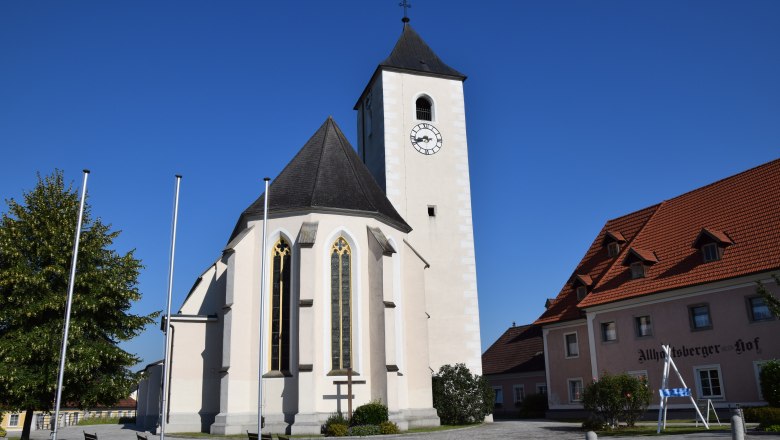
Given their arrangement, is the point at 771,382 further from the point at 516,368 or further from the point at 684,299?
the point at 516,368

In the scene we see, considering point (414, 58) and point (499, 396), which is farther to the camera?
point (499, 396)

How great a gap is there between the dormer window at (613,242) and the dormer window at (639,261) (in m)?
2.95

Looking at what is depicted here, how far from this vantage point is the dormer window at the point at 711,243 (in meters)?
25.4

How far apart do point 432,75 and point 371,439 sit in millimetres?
21555

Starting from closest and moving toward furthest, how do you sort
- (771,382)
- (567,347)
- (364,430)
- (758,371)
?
1. (771,382)
2. (364,430)
3. (758,371)
4. (567,347)

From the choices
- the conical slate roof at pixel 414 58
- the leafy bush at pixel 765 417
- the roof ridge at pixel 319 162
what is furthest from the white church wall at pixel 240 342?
the leafy bush at pixel 765 417

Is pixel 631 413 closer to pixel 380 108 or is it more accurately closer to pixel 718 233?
pixel 718 233

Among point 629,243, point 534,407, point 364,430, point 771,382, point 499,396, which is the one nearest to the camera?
point 771,382

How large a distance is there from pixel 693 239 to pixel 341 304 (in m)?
15.3

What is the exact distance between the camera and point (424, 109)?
3541 centimetres

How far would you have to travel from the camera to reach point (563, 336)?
3266 centimetres

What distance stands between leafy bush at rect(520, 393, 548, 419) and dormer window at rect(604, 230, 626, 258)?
8877mm

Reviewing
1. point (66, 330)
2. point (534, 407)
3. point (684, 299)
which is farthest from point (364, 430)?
point (534, 407)

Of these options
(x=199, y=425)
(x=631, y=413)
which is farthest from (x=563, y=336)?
(x=199, y=425)
